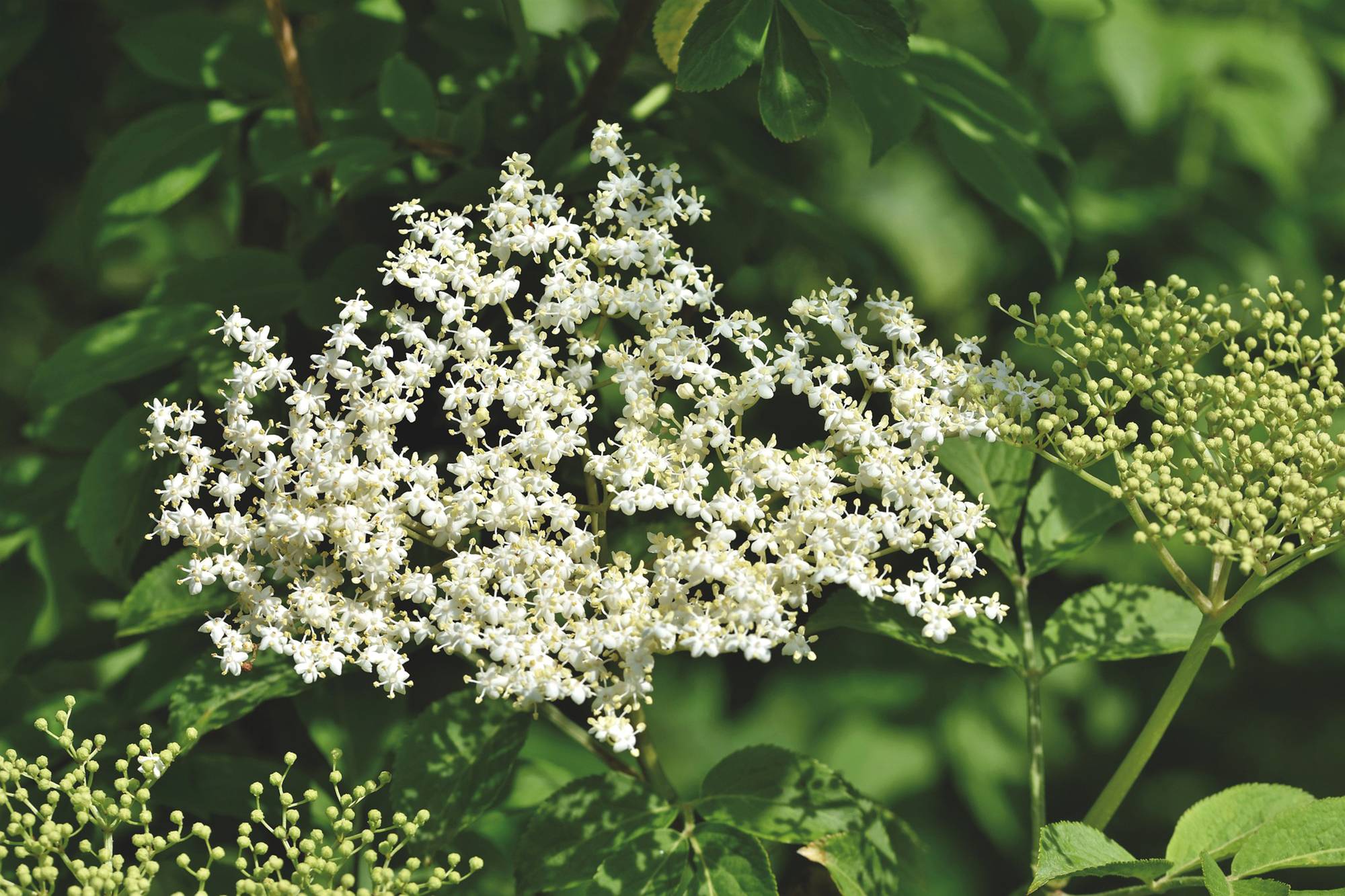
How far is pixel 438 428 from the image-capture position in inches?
79.7

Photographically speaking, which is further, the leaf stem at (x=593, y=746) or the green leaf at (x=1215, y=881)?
the leaf stem at (x=593, y=746)

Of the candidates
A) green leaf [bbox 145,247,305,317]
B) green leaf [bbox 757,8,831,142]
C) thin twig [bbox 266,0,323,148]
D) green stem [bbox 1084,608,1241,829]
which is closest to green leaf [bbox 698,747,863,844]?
green stem [bbox 1084,608,1241,829]

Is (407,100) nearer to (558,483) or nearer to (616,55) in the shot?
(616,55)

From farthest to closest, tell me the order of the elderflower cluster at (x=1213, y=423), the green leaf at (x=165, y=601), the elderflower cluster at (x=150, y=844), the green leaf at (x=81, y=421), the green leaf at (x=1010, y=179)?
the green leaf at (x=81, y=421) → the green leaf at (x=1010, y=179) → the green leaf at (x=165, y=601) → the elderflower cluster at (x=1213, y=423) → the elderflower cluster at (x=150, y=844)

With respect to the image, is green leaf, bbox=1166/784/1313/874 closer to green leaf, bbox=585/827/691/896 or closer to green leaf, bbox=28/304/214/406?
green leaf, bbox=585/827/691/896

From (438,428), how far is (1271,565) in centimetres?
125

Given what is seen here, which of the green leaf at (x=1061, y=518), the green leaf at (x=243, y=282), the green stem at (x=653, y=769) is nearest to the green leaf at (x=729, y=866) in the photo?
the green stem at (x=653, y=769)

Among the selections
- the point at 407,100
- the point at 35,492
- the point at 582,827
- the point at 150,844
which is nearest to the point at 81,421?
the point at 35,492

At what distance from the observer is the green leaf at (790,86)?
1688mm

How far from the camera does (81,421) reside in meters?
2.27

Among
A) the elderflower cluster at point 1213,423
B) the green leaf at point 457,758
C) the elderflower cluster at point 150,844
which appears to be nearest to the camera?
the elderflower cluster at point 150,844

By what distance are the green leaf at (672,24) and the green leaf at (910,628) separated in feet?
2.78

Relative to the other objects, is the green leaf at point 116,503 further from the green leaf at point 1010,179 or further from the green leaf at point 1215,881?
the green leaf at point 1215,881

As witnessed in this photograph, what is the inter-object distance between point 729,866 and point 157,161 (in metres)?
1.57
